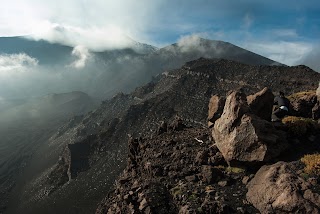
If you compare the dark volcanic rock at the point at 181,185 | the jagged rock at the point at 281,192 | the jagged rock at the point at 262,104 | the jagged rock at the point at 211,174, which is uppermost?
the jagged rock at the point at 262,104

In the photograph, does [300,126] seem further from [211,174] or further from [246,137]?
[211,174]

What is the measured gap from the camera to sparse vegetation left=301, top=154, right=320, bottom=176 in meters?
19.8

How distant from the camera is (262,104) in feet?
84.7

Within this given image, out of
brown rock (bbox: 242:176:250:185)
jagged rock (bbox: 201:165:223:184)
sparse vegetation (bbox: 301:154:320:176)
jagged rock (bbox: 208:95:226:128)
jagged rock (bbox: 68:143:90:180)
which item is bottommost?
jagged rock (bbox: 68:143:90:180)

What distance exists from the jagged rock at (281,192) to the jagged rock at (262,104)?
5.85 m

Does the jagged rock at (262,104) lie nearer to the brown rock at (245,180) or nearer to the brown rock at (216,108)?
the brown rock at (216,108)

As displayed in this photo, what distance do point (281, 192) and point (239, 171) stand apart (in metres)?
4.45

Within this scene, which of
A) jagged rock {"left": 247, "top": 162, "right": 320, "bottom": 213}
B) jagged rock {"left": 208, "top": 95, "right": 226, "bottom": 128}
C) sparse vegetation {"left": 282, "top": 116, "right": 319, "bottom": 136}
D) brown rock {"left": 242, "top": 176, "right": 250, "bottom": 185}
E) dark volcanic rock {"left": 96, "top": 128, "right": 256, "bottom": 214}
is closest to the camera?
jagged rock {"left": 247, "top": 162, "right": 320, "bottom": 213}

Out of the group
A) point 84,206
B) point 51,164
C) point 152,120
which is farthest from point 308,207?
point 51,164

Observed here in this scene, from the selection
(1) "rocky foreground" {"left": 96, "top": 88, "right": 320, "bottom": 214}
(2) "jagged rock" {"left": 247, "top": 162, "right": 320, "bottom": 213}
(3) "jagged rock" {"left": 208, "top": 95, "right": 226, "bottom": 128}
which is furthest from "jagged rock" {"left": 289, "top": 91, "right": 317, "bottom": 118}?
(2) "jagged rock" {"left": 247, "top": 162, "right": 320, "bottom": 213}

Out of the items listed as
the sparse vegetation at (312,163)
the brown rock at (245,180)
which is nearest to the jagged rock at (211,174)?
the brown rock at (245,180)

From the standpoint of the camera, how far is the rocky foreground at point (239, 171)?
1852 cm

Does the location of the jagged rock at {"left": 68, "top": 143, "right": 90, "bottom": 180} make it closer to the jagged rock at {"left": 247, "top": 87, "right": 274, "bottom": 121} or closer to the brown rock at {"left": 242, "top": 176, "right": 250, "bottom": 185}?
the jagged rock at {"left": 247, "top": 87, "right": 274, "bottom": 121}

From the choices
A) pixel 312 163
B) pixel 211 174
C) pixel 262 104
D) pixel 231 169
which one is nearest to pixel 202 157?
pixel 231 169
